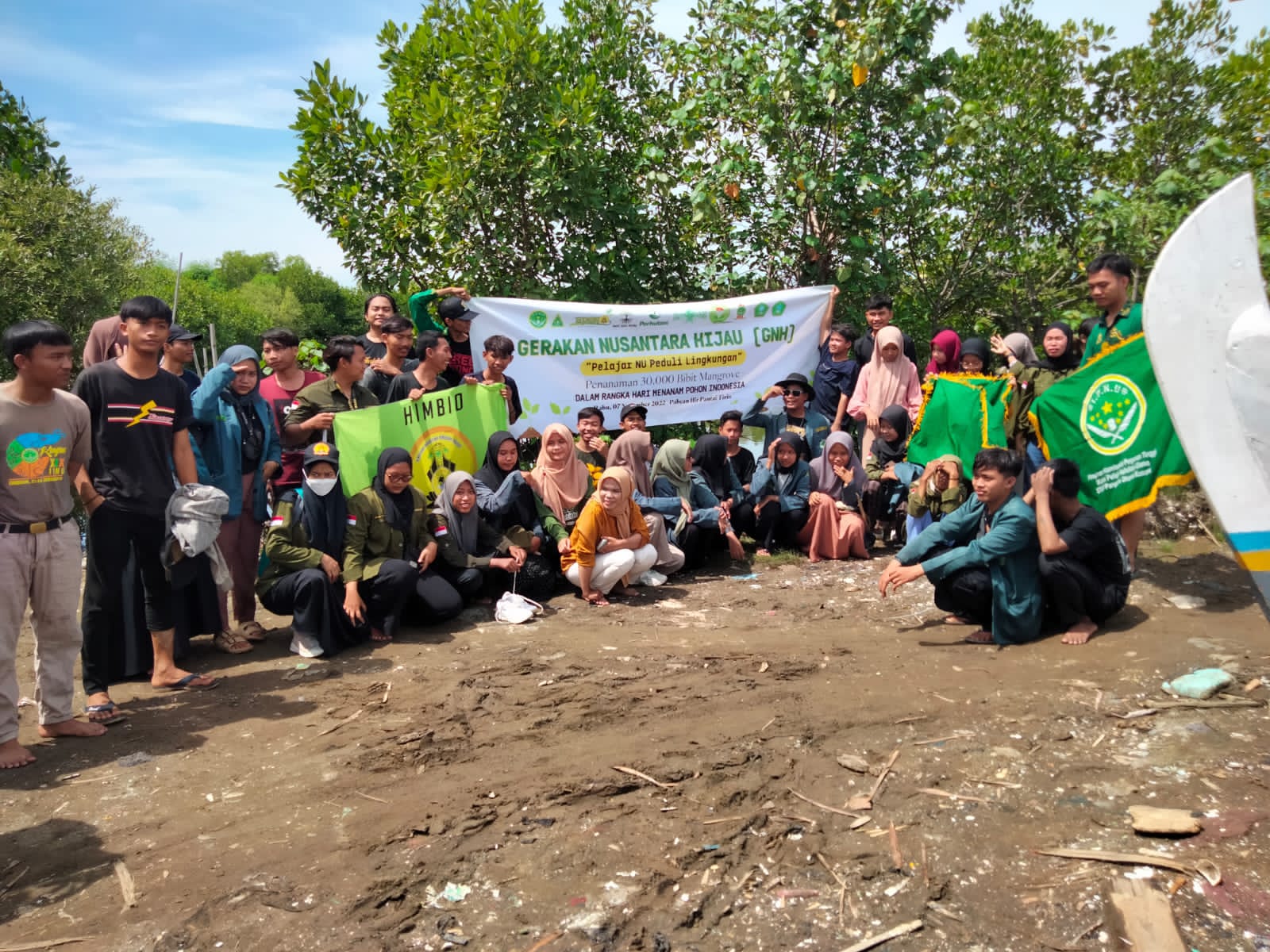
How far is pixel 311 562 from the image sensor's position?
556 cm

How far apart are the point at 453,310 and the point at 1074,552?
15.3 ft

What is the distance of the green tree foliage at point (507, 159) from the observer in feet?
26.4

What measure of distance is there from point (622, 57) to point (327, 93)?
2615mm

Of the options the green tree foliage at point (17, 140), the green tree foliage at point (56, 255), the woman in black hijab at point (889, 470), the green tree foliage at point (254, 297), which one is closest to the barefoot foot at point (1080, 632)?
the woman in black hijab at point (889, 470)

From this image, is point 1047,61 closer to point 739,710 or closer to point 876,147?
point 876,147

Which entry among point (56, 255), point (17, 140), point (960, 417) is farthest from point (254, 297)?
point (960, 417)

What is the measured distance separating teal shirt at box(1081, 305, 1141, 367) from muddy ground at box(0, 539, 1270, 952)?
1505 millimetres

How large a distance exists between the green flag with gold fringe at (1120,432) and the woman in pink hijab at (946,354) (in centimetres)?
143

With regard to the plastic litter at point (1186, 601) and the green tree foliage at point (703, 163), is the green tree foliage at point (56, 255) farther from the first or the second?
the plastic litter at point (1186, 601)

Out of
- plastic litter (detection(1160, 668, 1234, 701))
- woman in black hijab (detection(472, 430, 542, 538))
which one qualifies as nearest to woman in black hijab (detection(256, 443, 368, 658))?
woman in black hijab (detection(472, 430, 542, 538))

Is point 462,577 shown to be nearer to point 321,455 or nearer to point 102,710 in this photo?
point 321,455

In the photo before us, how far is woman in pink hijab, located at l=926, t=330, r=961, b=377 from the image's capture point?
23.7ft

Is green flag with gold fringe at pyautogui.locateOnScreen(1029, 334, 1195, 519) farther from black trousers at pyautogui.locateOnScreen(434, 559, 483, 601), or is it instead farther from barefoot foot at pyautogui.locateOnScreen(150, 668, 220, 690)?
barefoot foot at pyautogui.locateOnScreen(150, 668, 220, 690)

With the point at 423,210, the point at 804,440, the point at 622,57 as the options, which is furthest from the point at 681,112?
the point at 804,440
